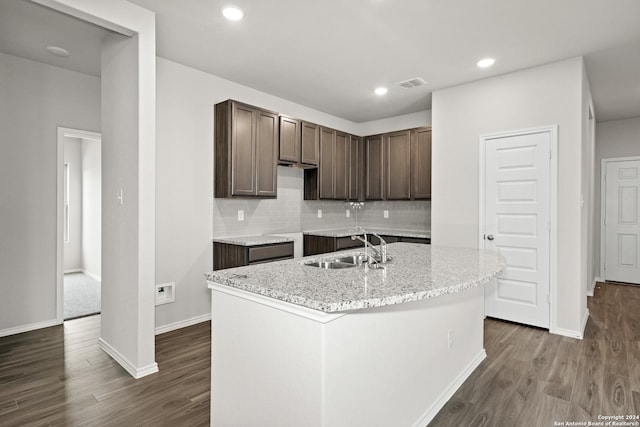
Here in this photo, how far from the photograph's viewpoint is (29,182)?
11.5 ft

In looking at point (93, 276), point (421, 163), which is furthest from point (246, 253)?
point (93, 276)

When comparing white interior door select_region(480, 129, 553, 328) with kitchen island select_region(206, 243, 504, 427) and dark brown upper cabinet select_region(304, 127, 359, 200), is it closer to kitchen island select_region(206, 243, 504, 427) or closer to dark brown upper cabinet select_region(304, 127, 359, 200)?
kitchen island select_region(206, 243, 504, 427)

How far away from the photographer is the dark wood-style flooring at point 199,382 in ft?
6.80

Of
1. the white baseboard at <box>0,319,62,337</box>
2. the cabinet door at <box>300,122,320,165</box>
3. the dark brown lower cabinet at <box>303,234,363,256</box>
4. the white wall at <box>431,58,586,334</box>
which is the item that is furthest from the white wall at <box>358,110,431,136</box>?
the white baseboard at <box>0,319,62,337</box>

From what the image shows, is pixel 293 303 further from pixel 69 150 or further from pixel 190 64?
pixel 69 150

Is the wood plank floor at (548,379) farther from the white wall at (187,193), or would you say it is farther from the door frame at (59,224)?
the door frame at (59,224)

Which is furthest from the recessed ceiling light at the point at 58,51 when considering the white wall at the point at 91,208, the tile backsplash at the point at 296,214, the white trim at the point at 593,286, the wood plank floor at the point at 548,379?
the white trim at the point at 593,286

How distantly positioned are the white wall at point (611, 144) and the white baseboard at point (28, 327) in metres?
7.96

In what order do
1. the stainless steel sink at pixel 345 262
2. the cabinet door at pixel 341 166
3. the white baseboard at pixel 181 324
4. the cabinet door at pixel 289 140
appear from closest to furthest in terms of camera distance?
the stainless steel sink at pixel 345 262
the white baseboard at pixel 181 324
the cabinet door at pixel 289 140
the cabinet door at pixel 341 166

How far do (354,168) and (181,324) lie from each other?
3373 mm

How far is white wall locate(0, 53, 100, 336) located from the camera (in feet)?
11.1

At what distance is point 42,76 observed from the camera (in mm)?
3555

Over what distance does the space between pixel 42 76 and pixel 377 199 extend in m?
4.46

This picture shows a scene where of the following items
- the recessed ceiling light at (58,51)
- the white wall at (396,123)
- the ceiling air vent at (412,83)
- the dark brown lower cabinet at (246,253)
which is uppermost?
the recessed ceiling light at (58,51)
